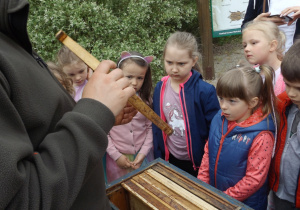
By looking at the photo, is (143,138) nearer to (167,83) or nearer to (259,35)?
(167,83)

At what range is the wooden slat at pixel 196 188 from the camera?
1.35 metres

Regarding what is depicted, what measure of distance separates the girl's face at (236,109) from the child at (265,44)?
82 centimetres

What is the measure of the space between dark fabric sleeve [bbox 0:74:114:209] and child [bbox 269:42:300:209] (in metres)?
1.36

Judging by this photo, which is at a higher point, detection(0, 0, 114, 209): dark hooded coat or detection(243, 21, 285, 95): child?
detection(0, 0, 114, 209): dark hooded coat

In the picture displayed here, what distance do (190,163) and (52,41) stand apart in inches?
159

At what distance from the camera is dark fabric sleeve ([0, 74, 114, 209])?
641 millimetres

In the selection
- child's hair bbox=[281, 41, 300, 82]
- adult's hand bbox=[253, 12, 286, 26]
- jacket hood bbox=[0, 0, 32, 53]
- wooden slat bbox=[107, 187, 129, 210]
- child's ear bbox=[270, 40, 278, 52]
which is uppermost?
jacket hood bbox=[0, 0, 32, 53]

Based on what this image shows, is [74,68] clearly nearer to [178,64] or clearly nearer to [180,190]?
[178,64]

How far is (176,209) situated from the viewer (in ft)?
4.40

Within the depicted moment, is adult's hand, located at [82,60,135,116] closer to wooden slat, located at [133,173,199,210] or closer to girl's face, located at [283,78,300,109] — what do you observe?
wooden slat, located at [133,173,199,210]

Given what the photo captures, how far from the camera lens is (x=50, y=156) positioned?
76 centimetres

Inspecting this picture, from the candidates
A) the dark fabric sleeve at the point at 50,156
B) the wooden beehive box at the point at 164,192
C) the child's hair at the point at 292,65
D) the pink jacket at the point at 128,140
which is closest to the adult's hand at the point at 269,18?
the child's hair at the point at 292,65

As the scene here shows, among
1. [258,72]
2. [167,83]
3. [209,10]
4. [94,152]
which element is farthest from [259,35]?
[209,10]

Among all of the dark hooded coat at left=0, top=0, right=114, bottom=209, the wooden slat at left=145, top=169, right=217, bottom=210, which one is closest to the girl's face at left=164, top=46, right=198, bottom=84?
the wooden slat at left=145, top=169, right=217, bottom=210
